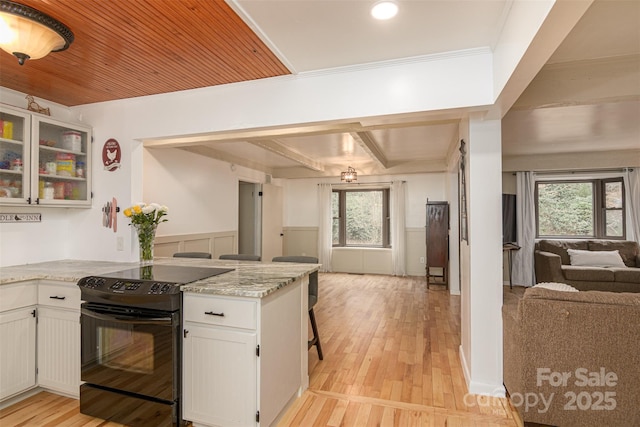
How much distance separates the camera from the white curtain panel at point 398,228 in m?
6.76

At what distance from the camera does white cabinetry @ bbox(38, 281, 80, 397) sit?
2.22 meters

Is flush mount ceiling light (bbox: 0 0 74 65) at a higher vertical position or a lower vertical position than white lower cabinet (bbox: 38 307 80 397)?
higher

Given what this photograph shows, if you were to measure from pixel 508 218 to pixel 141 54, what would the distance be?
578cm

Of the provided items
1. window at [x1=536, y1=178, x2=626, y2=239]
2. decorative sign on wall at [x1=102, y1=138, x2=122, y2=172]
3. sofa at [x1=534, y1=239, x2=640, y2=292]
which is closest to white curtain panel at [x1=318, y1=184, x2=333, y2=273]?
sofa at [x1=534, y1=239, x2=640, y2=292]

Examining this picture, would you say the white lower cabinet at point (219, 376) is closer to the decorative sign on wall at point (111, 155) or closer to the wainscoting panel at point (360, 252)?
the decorative sign on wall at point (111, 155)

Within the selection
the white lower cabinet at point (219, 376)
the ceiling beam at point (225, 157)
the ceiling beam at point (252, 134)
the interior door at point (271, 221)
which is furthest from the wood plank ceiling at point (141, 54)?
the interior door at point (271, 221)

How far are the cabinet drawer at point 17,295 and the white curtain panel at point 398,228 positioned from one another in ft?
18.9

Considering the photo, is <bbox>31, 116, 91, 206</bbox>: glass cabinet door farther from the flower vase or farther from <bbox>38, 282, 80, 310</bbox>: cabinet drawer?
<bbox>38, 282, 80, 310</bbox>: cabinet drawer

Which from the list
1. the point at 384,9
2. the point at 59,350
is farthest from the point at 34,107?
the point at 384,9

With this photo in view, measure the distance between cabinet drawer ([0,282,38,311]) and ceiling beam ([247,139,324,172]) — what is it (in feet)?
8.08

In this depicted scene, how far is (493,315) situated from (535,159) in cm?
444

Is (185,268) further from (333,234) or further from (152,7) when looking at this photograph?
(333,234)

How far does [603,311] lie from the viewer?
177cm

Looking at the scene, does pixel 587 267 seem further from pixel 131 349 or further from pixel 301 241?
pixel 131 349
